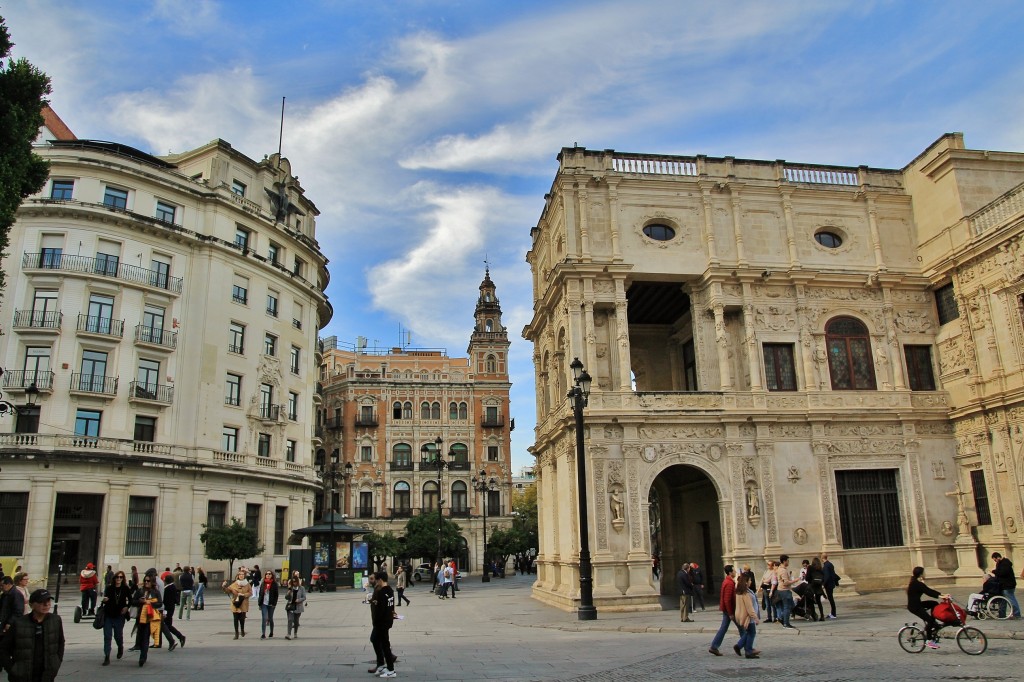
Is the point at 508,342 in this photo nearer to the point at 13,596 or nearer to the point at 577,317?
the point at 577,317

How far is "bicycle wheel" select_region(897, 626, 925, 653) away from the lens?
42.4 ft

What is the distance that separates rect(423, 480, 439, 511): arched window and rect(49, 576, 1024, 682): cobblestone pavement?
4799 centimetres

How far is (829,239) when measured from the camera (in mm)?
28656

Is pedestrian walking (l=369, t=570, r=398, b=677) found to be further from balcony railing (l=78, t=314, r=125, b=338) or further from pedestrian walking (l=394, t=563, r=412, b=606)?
balcony railing (l=78, t=314, r=125, b=338)

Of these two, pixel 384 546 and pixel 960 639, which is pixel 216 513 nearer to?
pixel 384 546

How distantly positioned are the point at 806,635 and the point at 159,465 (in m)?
30.4

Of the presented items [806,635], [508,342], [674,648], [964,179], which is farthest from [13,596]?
[508,342]

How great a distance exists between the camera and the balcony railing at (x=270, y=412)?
4241cm

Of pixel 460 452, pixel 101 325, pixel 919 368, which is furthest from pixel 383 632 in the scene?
pixel 460 452

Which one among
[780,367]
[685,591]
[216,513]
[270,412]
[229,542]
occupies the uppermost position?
[270,412]

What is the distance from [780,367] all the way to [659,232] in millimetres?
6568

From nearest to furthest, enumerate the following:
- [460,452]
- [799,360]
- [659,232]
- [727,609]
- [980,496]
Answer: [727,609], [980,496], [799,360], [659,232], [460,452]

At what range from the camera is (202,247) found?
1590 inches

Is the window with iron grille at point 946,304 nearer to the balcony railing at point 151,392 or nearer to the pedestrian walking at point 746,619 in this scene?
the pedestrian walking at point 746,619
